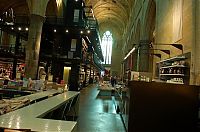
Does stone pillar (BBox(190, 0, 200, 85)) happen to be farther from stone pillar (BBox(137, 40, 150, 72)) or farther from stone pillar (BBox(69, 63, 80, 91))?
stone pillar (BBox(69, 63, 80, 91))

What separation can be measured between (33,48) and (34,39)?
58 cm

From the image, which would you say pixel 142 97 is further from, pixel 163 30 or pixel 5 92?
pixel 163 30

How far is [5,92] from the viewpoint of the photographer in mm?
6934

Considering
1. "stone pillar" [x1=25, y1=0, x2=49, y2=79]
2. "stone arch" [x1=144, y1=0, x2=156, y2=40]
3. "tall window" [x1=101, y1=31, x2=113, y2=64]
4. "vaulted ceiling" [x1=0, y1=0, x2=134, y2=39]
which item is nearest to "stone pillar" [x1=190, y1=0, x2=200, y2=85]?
"stone arch" [x1=144, y1=0, x2=156, y2=40]

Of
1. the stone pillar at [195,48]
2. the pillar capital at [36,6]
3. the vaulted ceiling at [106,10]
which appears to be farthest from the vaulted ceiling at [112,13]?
the stone pillar at [195,48]

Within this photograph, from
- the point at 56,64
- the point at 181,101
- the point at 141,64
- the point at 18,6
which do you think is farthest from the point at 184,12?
the point at 18,6

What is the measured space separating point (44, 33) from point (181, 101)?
54.2ft

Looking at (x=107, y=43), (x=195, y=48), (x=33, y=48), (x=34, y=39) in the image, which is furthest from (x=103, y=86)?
(x=107, y=43)

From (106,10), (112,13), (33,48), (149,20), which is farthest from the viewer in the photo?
(112,13)

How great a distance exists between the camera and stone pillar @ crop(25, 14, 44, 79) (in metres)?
→ 14.1

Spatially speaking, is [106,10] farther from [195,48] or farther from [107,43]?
[195,48]

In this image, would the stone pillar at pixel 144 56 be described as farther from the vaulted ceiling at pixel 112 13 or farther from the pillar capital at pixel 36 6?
the vaulted ceiling at pixel 112 13

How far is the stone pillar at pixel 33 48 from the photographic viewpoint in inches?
555

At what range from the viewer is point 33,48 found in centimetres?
1420
